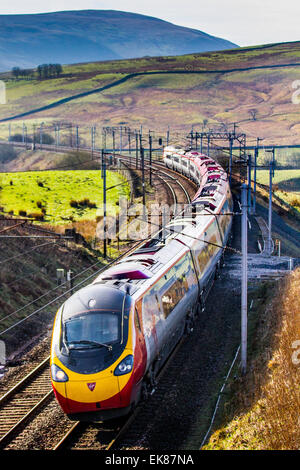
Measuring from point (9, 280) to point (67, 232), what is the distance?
10.7 metres

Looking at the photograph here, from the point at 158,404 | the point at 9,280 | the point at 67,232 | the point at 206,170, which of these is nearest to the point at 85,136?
the point at 206,170

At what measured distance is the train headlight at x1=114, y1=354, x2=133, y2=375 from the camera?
1662 centimetres

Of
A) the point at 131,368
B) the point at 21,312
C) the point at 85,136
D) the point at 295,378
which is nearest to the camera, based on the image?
the point at 131,368

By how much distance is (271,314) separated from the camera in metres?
26.5

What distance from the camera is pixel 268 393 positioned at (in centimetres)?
1803

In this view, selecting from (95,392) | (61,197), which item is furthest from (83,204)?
(95,392)

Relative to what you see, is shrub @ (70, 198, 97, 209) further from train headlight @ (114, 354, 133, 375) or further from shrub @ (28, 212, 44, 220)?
train headlight @ (114, 354, 133, 375)

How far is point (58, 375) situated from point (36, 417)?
2.72 metres

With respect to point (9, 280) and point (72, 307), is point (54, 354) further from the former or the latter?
point (9, 280)

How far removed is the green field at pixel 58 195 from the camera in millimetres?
54278

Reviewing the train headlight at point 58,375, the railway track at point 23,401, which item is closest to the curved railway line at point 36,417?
the railway track at point 23,401

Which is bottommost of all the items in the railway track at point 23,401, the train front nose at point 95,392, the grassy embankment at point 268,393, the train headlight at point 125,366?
the railway track at point 23,401

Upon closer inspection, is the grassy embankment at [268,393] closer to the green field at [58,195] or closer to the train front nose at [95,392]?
the train front nose at [95,392]

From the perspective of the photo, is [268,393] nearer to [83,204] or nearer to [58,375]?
[58,375]
